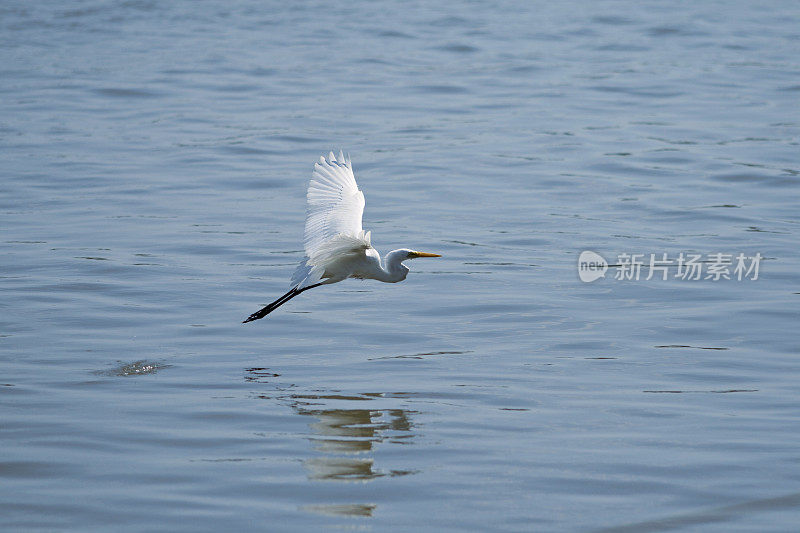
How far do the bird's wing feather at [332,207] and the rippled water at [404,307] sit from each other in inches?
31.9


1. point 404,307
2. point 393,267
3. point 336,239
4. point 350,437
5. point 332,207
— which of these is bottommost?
point 350,437

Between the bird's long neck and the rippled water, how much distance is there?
0.42 m

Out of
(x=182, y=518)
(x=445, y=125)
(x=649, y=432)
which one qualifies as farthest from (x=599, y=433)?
(x=445, y=125)

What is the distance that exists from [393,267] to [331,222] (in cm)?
68

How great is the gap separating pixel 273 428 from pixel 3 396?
5.30ft

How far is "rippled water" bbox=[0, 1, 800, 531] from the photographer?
562 centimetres

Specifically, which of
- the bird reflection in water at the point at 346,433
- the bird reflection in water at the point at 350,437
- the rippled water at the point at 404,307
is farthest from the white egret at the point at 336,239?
the bird reflection in water at the point at 350,437

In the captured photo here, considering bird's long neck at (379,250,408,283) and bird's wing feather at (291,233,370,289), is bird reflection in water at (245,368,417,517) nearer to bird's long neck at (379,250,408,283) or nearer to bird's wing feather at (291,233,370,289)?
bird's wing feather at (291,233,370,289)

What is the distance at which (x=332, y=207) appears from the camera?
767 cm

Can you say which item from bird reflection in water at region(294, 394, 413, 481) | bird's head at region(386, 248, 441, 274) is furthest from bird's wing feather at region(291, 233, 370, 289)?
bird reflection in water at region(294, 394, 413, 481)

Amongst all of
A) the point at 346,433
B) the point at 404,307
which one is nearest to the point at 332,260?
the point at 404,307

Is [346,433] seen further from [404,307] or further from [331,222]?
[404,307]

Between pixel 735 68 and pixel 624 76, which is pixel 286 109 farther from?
pixel 735 68

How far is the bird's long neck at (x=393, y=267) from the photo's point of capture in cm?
796
